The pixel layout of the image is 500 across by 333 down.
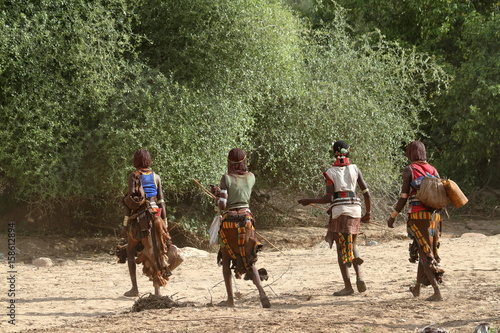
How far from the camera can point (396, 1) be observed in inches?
731

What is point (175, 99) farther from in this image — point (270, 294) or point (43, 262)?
point (270, 294)

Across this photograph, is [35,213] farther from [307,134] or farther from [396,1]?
[396,1]

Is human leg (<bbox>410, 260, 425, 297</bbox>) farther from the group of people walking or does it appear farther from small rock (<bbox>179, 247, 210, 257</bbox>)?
small rock (<bbox>179, 247, 210, 257</bbox>)

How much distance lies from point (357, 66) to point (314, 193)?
292 cm

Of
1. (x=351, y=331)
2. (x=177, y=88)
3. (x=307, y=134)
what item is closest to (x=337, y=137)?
(x=307, y=134)

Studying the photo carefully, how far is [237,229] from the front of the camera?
21.7 ft

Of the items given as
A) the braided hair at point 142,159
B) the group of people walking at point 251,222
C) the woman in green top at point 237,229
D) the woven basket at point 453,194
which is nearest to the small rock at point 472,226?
the group of people walking at point 251,222

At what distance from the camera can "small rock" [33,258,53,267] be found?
11.1m

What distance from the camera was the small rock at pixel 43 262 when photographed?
36.3ft

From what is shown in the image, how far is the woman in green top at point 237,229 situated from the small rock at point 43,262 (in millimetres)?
5349

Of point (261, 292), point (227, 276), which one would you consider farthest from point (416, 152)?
point (227, 276)

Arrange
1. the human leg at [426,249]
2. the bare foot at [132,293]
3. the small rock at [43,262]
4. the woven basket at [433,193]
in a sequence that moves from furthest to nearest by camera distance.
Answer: the small rock at [43,262], the bare foot at [132,293], the human leg at [426,249], the woven basket at [433,193]

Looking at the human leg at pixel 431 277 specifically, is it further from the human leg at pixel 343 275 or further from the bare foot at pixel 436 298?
the human leg at pixel 343 275

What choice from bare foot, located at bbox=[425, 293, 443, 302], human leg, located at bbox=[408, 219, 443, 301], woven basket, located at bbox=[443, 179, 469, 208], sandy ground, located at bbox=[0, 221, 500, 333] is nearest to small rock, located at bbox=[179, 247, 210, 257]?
sandy ground, located at bbox=[0, 221, 500, 333]
